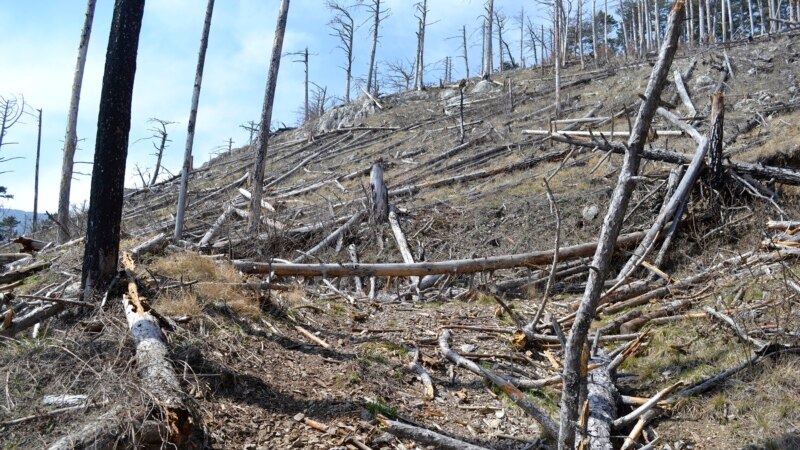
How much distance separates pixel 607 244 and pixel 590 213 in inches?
273

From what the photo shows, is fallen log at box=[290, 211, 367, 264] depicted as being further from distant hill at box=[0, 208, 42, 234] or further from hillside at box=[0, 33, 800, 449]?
distant hill at box=[0, 208, 42, 234]

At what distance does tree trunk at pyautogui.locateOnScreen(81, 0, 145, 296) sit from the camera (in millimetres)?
5512

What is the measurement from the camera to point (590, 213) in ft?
32.7

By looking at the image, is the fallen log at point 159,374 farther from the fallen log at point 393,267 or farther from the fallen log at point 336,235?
the fallen log at point 336,235

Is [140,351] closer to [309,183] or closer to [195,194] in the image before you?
[309,183]

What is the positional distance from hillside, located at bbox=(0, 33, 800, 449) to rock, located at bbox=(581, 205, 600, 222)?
3 cm

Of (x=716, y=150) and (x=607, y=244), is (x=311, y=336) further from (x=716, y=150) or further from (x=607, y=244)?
(x=716, y=150)

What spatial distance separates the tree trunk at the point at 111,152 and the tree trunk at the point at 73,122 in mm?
9053

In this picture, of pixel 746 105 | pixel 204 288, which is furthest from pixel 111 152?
pixel 746 105

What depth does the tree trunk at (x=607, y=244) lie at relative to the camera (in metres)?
3.34

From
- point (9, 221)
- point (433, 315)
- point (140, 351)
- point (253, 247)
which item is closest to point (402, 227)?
point (253, 247)

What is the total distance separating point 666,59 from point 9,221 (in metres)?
32.5

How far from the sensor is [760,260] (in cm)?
634

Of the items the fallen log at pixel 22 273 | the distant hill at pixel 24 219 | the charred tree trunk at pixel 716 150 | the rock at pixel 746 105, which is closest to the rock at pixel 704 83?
the rock at pixel 746 105
